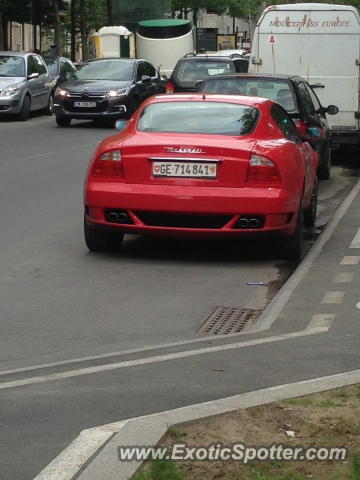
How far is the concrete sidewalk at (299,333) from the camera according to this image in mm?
5301

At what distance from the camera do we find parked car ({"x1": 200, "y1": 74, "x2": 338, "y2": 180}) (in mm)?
17766

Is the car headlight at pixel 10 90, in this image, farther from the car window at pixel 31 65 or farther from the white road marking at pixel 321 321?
the white road marking at pixel 321 321

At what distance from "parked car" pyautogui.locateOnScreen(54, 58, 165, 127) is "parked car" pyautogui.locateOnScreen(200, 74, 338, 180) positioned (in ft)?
40.8

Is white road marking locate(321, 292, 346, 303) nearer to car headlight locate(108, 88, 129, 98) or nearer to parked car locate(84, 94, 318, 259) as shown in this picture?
parked car locate(84, 94, 318, 259)

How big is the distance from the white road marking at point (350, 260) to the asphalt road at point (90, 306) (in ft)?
1.58

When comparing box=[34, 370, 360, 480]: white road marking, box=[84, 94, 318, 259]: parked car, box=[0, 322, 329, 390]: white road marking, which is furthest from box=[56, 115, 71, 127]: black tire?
box=[34, 370, 360, 480]: white road marking

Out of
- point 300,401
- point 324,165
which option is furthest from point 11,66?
point 300,401

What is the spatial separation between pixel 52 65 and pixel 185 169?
29.1m

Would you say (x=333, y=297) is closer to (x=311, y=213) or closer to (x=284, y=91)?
(x=311, y=213)

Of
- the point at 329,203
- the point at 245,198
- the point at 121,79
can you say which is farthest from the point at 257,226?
the point at 121,79

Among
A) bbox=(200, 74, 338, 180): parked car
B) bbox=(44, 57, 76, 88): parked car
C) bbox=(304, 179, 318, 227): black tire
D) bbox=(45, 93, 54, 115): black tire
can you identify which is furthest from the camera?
bbox=(44, 57, 76, 88): parked car

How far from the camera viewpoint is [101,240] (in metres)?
11.9

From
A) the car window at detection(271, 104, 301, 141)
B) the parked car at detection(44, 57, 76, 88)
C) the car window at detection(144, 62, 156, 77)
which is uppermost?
the car window at detection(271, 104, 301, 141)

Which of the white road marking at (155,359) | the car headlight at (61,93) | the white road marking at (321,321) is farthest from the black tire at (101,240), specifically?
the car headlight at (61,93)
